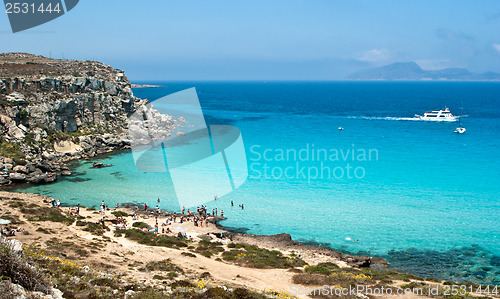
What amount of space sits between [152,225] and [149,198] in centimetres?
801

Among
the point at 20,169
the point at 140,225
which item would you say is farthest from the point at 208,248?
the point at 20,169

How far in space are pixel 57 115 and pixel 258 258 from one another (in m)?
43.1

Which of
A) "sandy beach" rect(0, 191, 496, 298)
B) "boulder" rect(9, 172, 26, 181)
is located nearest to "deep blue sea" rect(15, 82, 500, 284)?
"boulder" rect(9, 172, 26, 181)

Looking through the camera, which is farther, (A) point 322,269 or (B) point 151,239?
(B) point 151,239

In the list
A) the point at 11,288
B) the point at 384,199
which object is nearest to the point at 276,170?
the point at 384,199

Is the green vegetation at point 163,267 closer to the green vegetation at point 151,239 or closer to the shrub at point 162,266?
the shrub at point 162,266

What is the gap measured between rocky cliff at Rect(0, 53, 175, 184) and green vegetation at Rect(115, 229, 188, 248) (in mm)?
19333

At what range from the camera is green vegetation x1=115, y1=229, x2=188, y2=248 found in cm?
2545

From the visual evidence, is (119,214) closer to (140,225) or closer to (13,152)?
(140,225)

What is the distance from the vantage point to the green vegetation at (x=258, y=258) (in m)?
22.5

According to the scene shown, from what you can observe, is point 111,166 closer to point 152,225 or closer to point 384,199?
point 152,225

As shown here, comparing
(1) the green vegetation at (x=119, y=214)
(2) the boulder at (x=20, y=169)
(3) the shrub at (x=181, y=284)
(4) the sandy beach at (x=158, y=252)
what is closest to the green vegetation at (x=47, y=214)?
(4) the sandy beach at (x=158, y=252)

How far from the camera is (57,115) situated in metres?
54.0

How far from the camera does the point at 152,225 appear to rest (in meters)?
30.5
